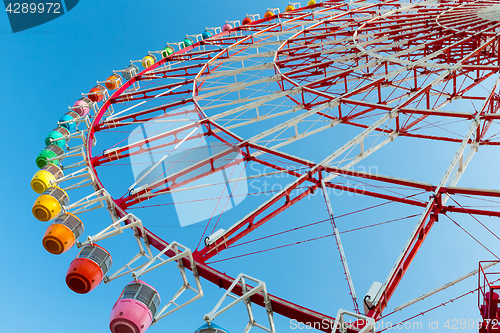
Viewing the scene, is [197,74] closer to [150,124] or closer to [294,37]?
[150,124]

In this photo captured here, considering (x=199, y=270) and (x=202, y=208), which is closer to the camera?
(x=199, y=270)

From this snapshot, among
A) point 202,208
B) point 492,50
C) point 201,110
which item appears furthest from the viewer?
point 492,50

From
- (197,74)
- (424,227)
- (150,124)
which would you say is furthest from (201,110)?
(424,227)

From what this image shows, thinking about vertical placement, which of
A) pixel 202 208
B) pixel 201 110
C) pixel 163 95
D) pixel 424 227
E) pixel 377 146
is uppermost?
pixel 163 95

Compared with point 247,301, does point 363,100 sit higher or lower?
higher

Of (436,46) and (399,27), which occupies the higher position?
(399,27)

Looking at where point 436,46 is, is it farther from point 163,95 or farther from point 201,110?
point 163,95

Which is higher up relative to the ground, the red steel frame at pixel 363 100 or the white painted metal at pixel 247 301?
the red steel frame at pixel 363 100

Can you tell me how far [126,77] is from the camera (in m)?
41.2

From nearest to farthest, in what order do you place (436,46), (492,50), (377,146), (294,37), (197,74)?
1. (377,146)
2. (492,50)
3. (436,46)
4. (197,74)
5. (294,37)

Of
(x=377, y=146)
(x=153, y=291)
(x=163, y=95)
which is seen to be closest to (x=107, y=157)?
(x=163, y=95)

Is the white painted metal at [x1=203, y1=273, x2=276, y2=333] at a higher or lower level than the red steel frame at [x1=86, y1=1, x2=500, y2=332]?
lower

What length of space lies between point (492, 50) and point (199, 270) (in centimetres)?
2538

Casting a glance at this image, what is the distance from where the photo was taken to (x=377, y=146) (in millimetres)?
22500
